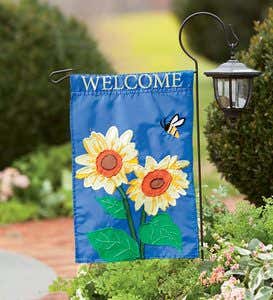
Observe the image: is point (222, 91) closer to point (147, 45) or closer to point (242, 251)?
point (242, 251)

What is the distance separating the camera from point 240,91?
5184mm

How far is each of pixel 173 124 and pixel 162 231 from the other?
572 mm

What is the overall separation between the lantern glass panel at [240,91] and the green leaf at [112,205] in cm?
87

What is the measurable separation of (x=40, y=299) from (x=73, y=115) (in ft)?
5.26

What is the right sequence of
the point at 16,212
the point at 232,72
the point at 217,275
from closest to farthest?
the point at 217,275 → the point at 232,72 → the point at 16,212

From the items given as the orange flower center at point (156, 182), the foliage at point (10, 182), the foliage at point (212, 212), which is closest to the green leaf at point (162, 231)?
the orange flower center at point (156, 182)

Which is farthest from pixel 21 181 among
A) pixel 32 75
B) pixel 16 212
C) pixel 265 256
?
pixel 265 256

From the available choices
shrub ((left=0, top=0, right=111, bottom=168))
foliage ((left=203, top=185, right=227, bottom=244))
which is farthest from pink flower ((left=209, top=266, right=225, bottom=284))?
shrub ((left=0, top=0, right=111, bottom=168))

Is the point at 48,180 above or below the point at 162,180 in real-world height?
above

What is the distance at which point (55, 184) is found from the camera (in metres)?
10.1

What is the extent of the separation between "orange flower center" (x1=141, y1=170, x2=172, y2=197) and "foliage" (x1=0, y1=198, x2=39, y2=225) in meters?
4.49

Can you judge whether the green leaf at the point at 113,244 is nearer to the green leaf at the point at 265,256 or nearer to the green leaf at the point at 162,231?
the green leaf at the point at 162,231

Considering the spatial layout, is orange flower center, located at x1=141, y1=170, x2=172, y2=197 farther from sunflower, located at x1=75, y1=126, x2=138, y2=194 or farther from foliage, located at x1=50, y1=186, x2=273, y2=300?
foliage, located at x1=50, y1=186, x2=273, y2=300

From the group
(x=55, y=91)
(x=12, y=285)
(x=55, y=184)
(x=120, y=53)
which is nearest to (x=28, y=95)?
(x=55, y=91)
